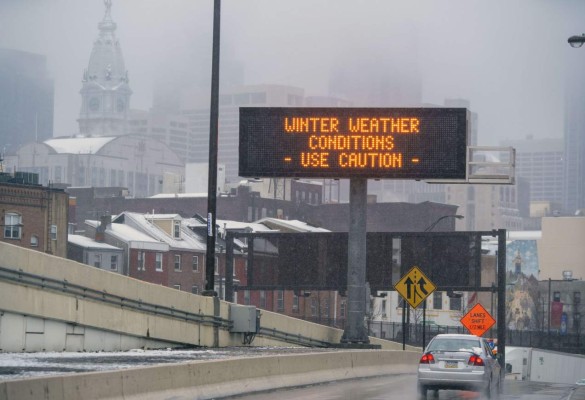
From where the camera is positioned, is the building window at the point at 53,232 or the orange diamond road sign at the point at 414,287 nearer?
the orange diamond road sign at the point at 414,287

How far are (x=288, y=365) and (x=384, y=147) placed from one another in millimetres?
12153

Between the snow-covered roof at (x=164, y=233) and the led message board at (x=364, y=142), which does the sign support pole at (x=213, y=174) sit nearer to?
the led message board at (x=364, y=142)

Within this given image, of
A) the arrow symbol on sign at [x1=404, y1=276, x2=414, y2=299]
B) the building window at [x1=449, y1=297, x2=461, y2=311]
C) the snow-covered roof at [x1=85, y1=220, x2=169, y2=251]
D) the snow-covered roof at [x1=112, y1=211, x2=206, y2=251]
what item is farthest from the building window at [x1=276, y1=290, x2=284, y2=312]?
the arrow symbol on sign at [x1=404, y1=276, x2=414, y2=299]

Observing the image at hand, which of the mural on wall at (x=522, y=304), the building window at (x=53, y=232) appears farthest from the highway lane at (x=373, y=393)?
the mural on wall at (x=522, y=304)

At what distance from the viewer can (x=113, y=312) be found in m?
36.0

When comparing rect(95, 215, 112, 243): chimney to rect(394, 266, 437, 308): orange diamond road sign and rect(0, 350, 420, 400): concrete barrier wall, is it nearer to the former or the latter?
rect(394, 266, 437, 308): orange diamond road sign

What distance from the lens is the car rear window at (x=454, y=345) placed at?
31.5 m

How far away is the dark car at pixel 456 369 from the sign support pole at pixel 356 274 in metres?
14.2

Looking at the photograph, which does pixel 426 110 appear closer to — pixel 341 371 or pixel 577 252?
pixel 341 371

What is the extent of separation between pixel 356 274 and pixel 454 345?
47.3 feet

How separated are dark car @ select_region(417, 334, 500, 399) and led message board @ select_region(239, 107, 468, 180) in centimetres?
1261

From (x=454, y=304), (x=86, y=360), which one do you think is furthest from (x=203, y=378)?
(x=454, y=304)

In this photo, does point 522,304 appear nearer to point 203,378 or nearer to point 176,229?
point 176,229

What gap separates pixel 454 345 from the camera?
31688mm
